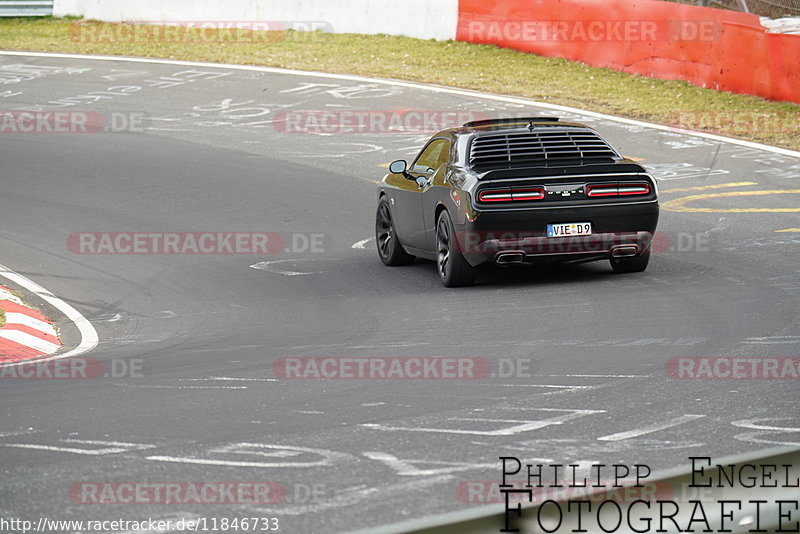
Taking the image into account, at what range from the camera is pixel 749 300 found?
10.0m

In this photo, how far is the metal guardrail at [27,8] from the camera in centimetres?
3434

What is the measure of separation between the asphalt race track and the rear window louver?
3.78 ft

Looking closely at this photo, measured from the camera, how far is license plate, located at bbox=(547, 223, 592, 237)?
10914mm

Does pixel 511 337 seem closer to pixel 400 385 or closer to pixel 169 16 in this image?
pixel 400 385

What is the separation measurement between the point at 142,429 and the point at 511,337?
11.3 feet

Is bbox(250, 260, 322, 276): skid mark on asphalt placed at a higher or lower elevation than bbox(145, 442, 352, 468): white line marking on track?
lower

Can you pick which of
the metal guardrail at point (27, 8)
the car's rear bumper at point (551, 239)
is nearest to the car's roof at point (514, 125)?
the car's rear bumper at point (551, 239)

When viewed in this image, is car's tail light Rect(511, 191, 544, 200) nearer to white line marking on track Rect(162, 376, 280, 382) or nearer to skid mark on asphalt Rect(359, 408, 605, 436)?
white line marking on track Rect(162, 376, 280, 382)

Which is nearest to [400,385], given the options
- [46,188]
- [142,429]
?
[142,429]

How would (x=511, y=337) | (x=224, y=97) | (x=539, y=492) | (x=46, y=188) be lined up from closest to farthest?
1. (x=539, y=492)
2. (x=511, y=337)
3. (x=46, y=188)
4. (x=224, y=97)
